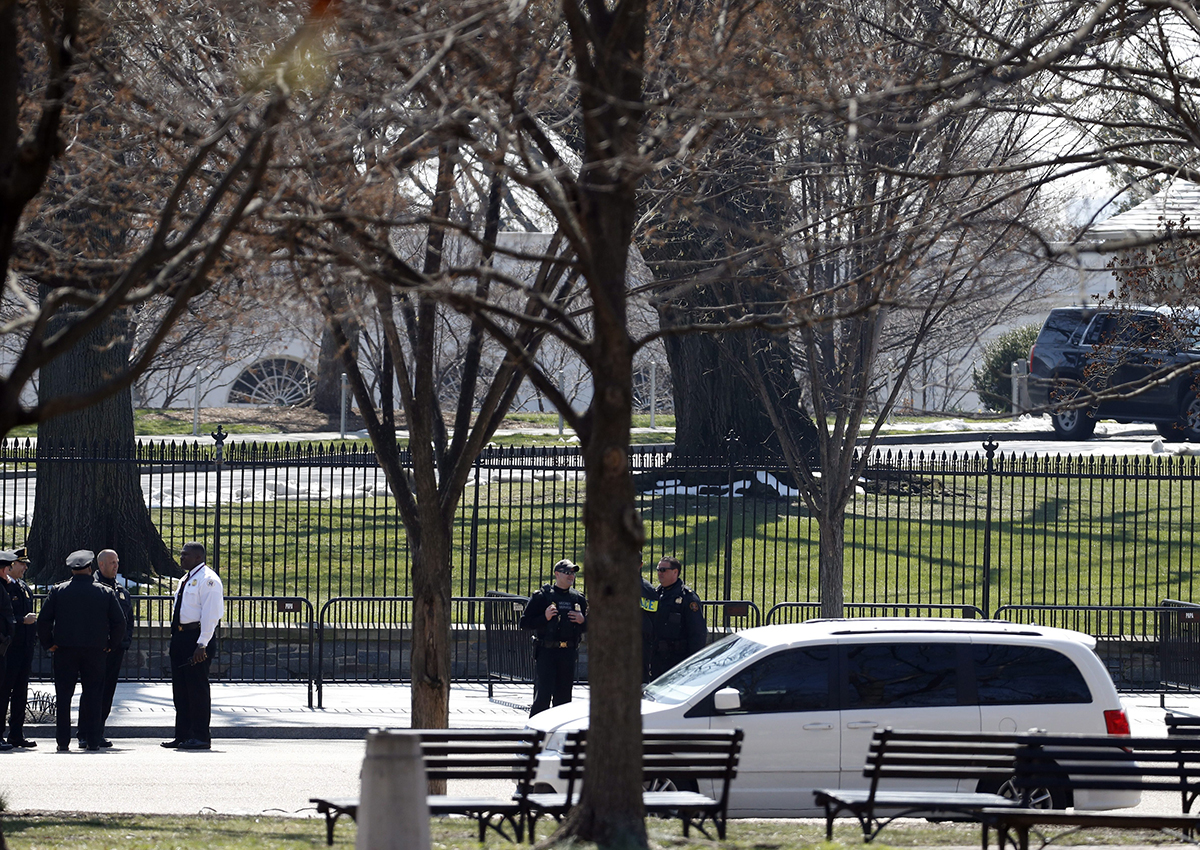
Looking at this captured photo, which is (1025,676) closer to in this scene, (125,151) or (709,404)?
(125,151)

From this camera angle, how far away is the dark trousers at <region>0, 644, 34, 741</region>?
1206 cm

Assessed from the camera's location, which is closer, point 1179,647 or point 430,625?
point 430,625

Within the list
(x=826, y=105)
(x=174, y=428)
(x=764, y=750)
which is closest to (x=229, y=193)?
(x=826, y=105)

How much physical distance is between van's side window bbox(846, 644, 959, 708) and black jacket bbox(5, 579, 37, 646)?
7221mm

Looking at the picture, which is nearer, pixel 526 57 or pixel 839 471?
pixel 526 57

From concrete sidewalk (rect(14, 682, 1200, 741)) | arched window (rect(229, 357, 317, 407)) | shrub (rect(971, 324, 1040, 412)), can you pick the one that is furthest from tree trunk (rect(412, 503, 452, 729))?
arched window (rect(229, 357, 317, 407))

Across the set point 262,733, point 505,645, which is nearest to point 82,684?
point 262,733

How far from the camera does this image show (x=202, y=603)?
1224cm

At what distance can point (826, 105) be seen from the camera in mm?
7820

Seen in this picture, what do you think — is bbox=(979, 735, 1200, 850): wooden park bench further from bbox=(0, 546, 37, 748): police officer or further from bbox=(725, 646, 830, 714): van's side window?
bbox=(0, 546, 37, 748): police officer

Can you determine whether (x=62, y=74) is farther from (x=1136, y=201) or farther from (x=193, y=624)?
(x=1136, y=201)

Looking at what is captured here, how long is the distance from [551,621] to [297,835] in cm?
446

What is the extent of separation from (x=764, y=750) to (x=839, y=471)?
180 inches

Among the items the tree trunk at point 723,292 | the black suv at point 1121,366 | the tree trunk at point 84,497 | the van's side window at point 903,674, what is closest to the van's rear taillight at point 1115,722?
the van's side window at point 903,674
